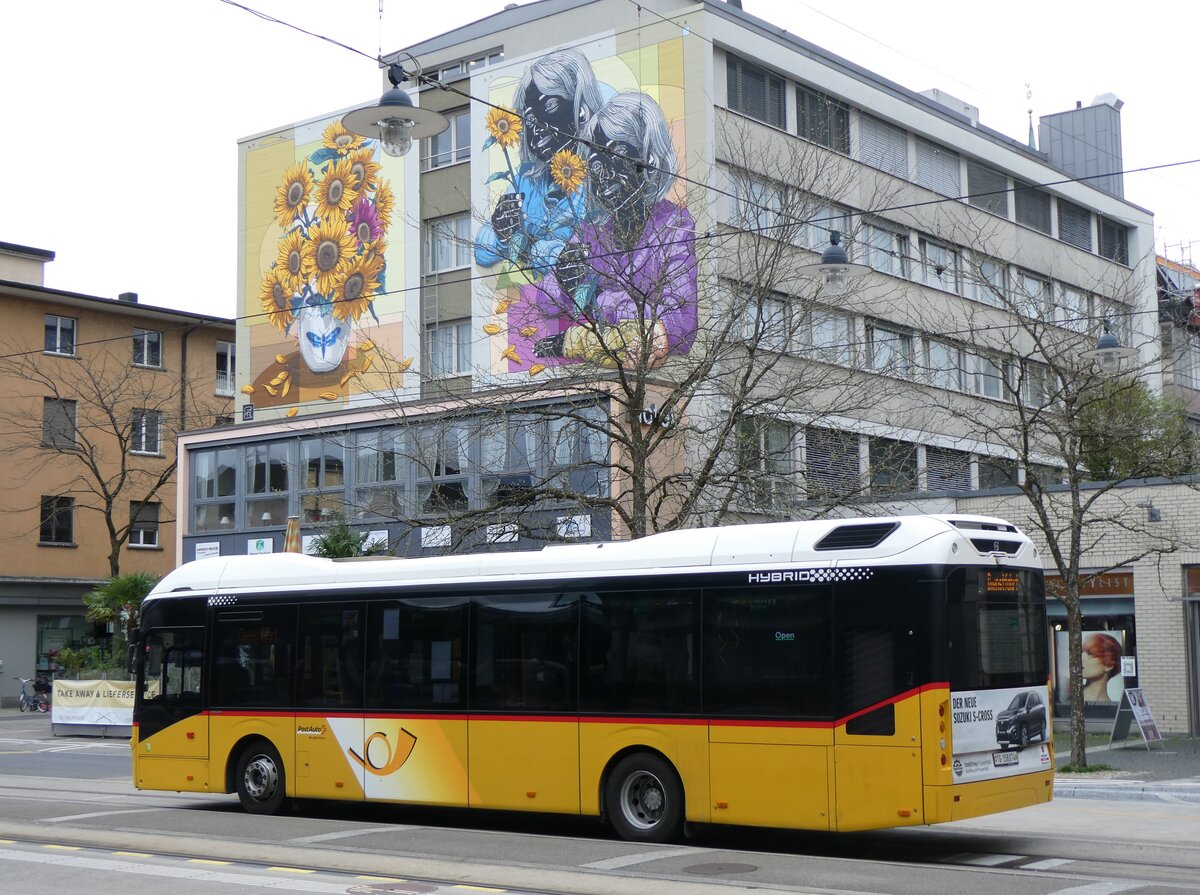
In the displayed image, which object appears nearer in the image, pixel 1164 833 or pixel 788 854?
pixel 788 854

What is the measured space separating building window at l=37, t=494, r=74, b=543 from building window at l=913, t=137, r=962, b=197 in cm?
3118

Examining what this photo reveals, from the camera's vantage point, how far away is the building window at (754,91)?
35406mm

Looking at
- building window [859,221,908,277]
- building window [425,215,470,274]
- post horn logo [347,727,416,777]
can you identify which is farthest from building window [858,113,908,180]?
post horn logo [347,727,416,777]

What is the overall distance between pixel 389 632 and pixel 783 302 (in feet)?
33.3

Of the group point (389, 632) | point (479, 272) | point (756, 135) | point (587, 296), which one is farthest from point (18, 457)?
point (389, 632)

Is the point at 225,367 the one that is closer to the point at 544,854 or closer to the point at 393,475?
the point at 393,475

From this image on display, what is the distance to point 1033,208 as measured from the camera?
155ft

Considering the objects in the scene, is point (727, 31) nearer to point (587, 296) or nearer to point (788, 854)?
point (587, 296)

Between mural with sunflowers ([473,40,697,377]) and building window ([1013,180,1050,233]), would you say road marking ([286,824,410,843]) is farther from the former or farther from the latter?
building window ([1013,180,1050,233])

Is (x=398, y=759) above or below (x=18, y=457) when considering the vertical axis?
below

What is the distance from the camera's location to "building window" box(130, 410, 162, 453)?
53.0 meters

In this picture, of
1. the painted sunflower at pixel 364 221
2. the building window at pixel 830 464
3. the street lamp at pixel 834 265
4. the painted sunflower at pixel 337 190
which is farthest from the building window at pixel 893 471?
the painted sunflower at pixel 337 190

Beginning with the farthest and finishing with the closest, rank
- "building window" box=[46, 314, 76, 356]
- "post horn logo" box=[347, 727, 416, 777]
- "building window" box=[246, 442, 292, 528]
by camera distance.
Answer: "building window" box=[46, 314, 76, 356] < "building window" box=[246, 442, 292, 528] < "post horn logo" box=[347, 727, 416, 777]

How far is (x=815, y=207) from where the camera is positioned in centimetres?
2416
